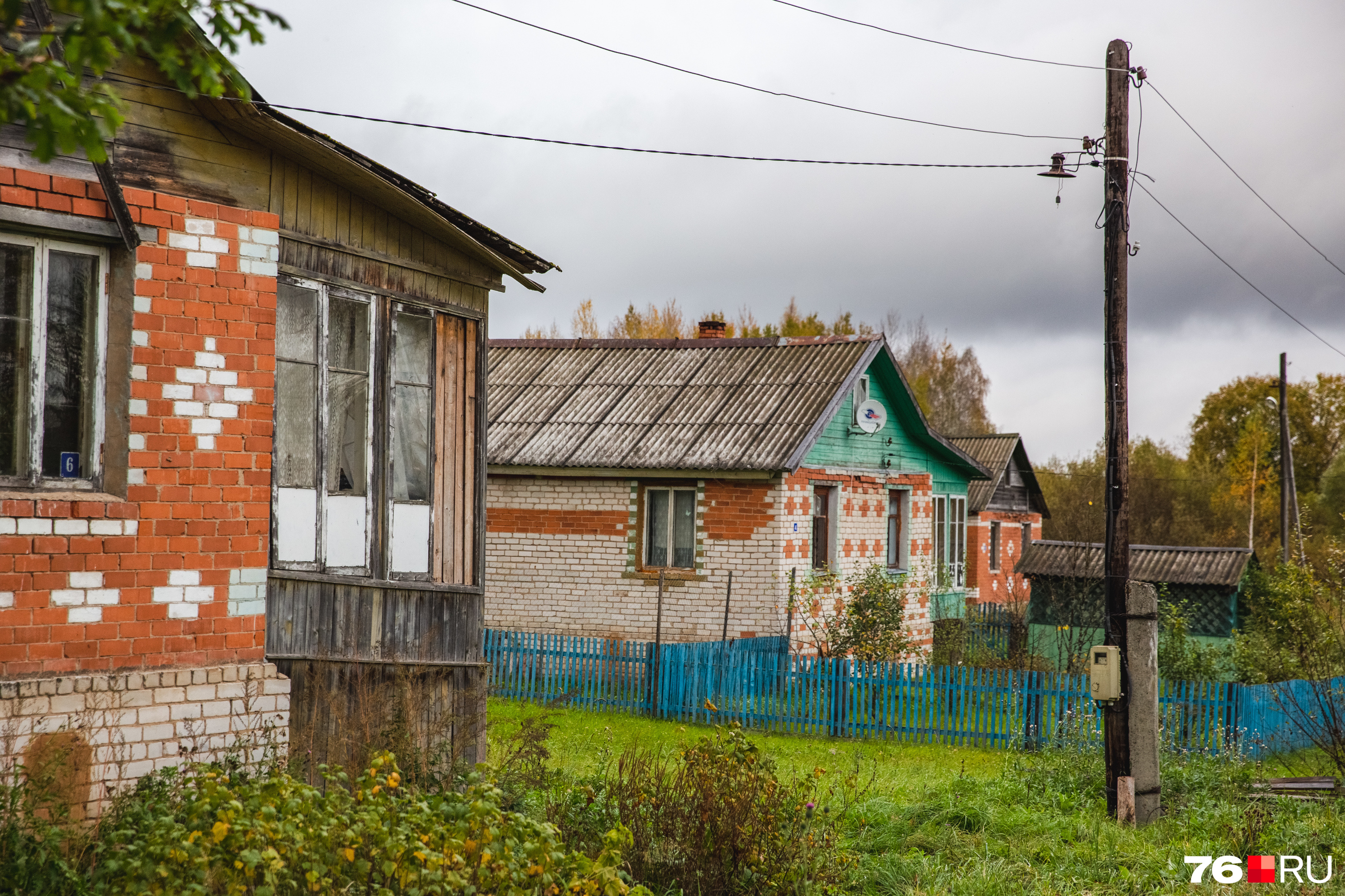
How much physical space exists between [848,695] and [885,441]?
661 centimetres

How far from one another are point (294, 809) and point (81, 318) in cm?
321

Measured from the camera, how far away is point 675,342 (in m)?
20.7

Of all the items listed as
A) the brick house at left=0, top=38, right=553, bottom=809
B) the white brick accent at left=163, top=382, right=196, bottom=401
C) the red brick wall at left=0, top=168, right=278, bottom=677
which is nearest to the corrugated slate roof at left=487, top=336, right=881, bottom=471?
the brick house at left=0, top=38, right=553, bottom=809

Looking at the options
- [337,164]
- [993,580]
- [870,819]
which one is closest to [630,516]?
[870,819]

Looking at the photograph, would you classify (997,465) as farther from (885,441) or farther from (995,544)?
(885,441)

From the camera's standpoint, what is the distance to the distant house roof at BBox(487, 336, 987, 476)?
55.9ft

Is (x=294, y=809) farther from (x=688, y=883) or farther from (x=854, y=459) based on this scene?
(x=854, y=459)

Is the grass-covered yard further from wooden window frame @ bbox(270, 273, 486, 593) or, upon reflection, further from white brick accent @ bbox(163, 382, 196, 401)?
white brick accent @ bbox(163, 382, 196, 401)

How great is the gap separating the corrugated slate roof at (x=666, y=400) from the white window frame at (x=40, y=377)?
35.3 ft

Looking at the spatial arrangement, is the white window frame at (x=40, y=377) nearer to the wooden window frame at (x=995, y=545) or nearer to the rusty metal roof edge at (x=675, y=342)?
the rusty metal roof edge at (x=675, y=342)

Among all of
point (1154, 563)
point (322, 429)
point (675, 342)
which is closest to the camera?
point (322, 429)

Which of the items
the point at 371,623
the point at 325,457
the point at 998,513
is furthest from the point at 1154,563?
the point at 325,457

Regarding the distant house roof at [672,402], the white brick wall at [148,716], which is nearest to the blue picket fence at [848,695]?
the distant house roof at [672,402]

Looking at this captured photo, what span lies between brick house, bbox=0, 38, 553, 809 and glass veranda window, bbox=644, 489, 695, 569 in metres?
8.82
